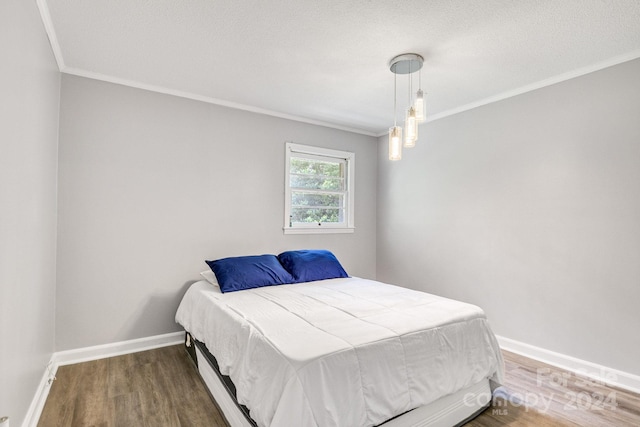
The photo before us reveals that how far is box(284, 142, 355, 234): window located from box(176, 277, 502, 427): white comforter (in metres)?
1.63

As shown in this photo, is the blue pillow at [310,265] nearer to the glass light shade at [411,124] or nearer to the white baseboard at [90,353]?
the white baseboard at [90,353]

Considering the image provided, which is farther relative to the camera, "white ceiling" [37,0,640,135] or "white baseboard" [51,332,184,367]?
"white baseboard" [51,332,184,367]

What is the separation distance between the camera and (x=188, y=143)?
330 centimetres

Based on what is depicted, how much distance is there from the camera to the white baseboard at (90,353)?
6.86 ft

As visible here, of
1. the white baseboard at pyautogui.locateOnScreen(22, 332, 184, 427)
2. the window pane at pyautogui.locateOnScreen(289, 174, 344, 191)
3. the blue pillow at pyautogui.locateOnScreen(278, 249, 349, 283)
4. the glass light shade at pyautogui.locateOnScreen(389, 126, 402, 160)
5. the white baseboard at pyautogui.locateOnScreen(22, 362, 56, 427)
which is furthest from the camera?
the window pane at pyautogui.locateOnScreen(289, 174, 344, 191)

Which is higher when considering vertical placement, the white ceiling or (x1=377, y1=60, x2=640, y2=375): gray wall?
the white ceiling

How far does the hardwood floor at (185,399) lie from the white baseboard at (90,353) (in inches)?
2.2

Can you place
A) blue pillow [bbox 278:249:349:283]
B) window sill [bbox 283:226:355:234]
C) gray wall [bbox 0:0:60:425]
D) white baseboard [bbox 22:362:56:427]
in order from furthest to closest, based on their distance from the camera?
window sill [bbox 283:226:355:234] → blue pillow [bbox 278:249:349:283] → white baseboard [bbox 22:362:56:427] → gray wall [bbox 0:0:60:425]

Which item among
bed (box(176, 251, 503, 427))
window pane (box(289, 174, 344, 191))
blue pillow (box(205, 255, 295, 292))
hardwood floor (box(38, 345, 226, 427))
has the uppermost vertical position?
window pane (box(289, 174, 344, 191))

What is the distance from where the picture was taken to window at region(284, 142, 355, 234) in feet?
13.1

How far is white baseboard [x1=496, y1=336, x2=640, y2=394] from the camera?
2.43m

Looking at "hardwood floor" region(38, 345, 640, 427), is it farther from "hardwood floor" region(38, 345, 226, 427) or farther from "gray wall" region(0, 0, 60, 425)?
"gray wall" region(0, 0, 60, 425)

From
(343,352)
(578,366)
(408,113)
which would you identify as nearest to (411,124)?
(408,113)

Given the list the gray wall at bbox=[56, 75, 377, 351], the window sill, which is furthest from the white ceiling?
the window sill
